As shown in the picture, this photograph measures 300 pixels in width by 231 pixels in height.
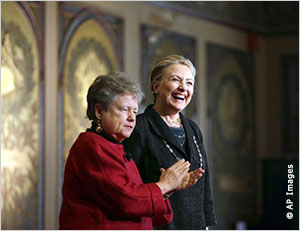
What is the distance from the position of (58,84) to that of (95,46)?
693 mm

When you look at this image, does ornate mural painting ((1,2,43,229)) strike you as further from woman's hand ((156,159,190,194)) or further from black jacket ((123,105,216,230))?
woman's hand ((156,159,190,194))

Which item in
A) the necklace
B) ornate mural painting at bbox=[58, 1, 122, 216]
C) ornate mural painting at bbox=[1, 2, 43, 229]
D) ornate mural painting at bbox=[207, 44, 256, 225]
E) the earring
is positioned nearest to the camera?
the earring

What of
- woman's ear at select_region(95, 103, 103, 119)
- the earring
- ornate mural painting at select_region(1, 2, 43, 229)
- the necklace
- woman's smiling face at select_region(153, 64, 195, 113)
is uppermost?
ornate mural painting at select_region(1, 2, 43, 229)

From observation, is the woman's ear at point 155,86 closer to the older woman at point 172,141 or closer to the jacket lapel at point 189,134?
the older woman at point 172,141

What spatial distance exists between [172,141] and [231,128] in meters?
6.21

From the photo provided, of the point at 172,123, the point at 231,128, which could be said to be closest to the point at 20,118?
the point at 172,123

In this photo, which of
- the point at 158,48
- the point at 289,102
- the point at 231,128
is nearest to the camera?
the point at 158,48

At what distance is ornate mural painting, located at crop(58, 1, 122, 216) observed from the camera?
6203 millimetres

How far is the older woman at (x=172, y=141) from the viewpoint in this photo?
2.64 metres

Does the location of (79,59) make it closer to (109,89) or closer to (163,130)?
(163,130)

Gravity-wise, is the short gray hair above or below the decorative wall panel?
below

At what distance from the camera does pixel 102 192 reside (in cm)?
227

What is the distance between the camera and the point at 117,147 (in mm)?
2355

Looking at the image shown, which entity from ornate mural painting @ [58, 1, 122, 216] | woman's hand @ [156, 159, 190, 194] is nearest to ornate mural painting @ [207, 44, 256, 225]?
ornate mural painting @ [58, 1, 122, 216]
